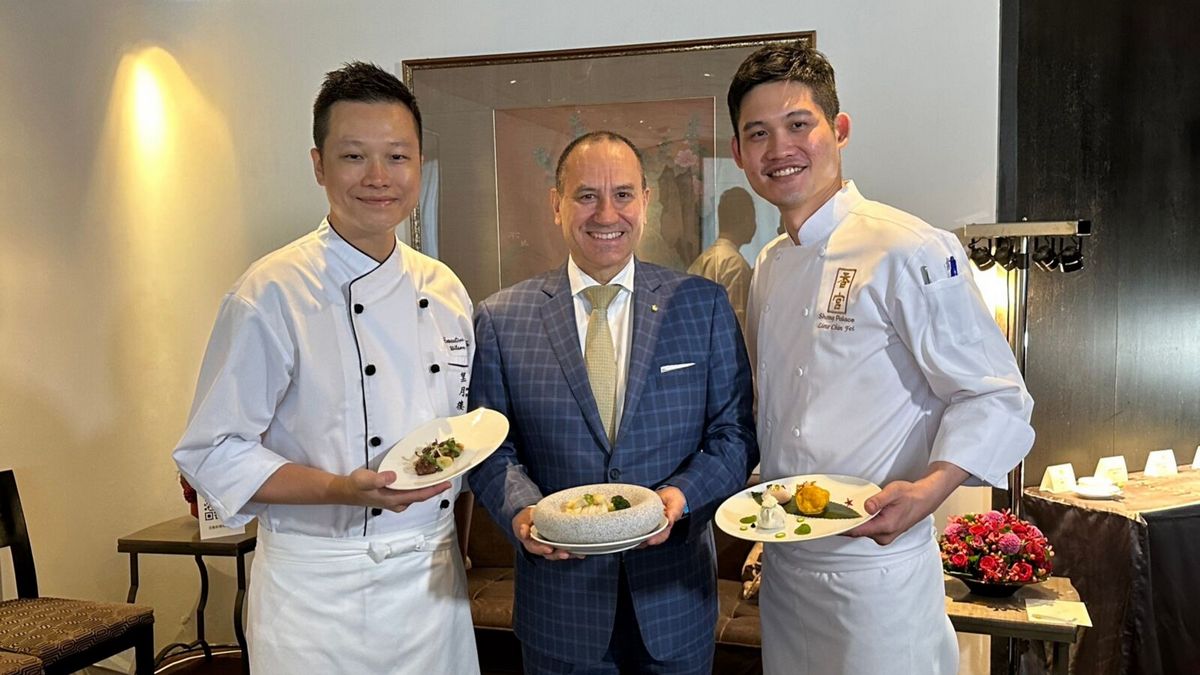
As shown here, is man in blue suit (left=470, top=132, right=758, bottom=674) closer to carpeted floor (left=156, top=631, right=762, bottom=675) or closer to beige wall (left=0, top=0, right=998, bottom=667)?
carpeted floor (left=156, top=631, right=762, bottom=675)

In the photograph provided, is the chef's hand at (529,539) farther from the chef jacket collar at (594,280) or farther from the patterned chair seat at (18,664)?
the patterned chair seat at (18,664)

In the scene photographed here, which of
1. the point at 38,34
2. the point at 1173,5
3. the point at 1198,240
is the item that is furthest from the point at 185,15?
the point at 1198,240

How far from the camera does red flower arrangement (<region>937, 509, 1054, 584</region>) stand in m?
2.58

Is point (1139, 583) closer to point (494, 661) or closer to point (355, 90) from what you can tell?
point (494, 661)

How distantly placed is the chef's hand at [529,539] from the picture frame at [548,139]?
6.10ft

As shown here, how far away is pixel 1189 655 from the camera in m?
2.90

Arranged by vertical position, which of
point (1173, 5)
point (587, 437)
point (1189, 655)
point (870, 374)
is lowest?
point (1189, 655)

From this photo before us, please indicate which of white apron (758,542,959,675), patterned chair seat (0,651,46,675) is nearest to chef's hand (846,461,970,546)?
white apron (758,542,959,675)

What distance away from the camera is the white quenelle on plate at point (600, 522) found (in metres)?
1.54

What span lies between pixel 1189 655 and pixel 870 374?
6.61 ft

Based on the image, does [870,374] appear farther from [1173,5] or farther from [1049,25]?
[1173,5]

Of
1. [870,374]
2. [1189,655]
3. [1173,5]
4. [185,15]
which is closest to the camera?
[870,374]

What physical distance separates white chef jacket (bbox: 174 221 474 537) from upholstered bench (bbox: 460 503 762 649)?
44.0 inches

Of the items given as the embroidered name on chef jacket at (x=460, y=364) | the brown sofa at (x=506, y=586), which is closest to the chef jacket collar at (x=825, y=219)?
the embroidered name on chef jacket at (x=460, y=364)
